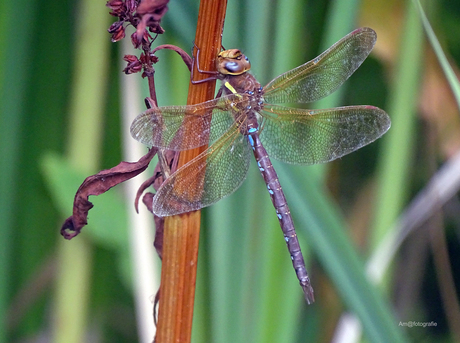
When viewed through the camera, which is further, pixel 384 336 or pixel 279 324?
pixel 279 324

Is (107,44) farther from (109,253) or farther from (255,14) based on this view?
(109,253)

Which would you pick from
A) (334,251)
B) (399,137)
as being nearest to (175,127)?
(334,251)

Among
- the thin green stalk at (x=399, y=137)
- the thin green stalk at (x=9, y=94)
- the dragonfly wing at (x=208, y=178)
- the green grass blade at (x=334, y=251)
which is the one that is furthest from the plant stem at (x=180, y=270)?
the thin green stalk at (x=399, y=137)

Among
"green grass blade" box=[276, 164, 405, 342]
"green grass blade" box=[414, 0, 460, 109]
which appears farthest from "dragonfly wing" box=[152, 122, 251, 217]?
"green grass blade" box=[414, 0, 460, 109]

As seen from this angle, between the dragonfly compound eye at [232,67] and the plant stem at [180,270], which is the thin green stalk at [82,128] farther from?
the plant stem at [180,270]

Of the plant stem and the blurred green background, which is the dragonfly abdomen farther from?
the plant stem

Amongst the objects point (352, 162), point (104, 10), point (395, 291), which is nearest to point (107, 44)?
point (104, 10)
